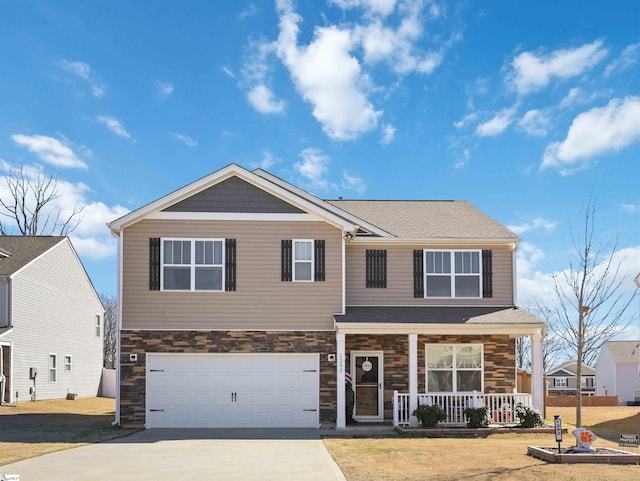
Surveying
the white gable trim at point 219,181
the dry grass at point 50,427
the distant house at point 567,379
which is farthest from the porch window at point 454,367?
the distant house at point 567,379

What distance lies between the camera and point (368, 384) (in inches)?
906

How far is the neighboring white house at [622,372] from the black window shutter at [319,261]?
1771 inches

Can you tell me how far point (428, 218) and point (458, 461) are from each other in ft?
39.4

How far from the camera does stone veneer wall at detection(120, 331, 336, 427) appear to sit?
21.6m

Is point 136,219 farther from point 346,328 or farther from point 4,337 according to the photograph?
point 4,337

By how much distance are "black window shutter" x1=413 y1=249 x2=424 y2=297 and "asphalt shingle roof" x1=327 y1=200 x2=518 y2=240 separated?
2.05 ft

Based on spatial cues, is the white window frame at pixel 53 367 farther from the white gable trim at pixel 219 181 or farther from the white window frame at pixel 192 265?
the white window frame at pixel 192 265

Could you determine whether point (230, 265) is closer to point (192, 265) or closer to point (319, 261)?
point (192, 265)

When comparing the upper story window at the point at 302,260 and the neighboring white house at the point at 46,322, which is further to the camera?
the neighboring white house at the point at 46,322

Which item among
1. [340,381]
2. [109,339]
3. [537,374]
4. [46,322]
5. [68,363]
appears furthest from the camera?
[109,339]

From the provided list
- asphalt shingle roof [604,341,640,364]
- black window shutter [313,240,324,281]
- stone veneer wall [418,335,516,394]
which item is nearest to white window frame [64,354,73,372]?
black window shutter [313,240,324,281]

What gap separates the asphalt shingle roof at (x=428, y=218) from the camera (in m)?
23.3

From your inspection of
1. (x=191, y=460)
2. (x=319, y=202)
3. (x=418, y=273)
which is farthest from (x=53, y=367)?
(x=191, y=460)

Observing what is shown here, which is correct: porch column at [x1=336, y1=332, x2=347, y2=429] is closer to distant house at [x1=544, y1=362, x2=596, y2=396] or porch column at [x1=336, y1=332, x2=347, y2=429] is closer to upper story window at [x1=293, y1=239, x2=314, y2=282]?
upper story window at [x1=293, y1=239, x2=314, y2=282]
